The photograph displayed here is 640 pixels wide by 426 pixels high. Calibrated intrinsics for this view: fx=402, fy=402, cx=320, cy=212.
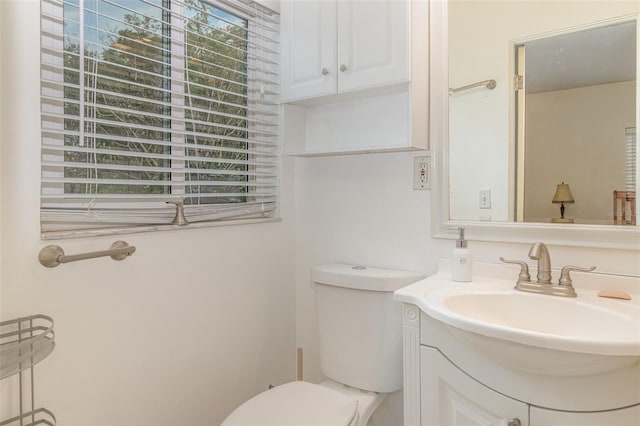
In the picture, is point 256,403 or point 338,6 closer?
point 256,403

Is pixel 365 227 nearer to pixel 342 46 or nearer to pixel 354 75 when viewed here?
pixel 354 75

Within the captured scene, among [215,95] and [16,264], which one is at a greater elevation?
[215,95]

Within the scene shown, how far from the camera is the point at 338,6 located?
58.7 inches

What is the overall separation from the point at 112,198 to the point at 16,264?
32 centimetres

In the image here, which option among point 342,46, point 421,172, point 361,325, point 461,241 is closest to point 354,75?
point 342,46

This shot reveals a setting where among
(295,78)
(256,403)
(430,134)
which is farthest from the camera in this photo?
(295,78)

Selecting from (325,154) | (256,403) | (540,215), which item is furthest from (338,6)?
(256,403)

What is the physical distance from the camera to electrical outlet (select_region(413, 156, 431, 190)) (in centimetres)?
148

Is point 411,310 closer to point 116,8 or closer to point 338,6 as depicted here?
point 338,6

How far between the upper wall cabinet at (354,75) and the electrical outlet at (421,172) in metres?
0.07

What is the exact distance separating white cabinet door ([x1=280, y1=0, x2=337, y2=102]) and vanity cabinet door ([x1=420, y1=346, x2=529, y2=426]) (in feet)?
3.34

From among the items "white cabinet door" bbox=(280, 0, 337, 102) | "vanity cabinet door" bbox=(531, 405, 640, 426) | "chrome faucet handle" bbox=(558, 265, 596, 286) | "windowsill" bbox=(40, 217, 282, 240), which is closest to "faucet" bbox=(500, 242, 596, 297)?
"chrome faucet handle" bbox=(558, 265, 596, 286)

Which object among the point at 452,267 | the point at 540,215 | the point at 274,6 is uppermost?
the point at 274,6

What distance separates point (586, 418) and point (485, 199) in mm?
700
